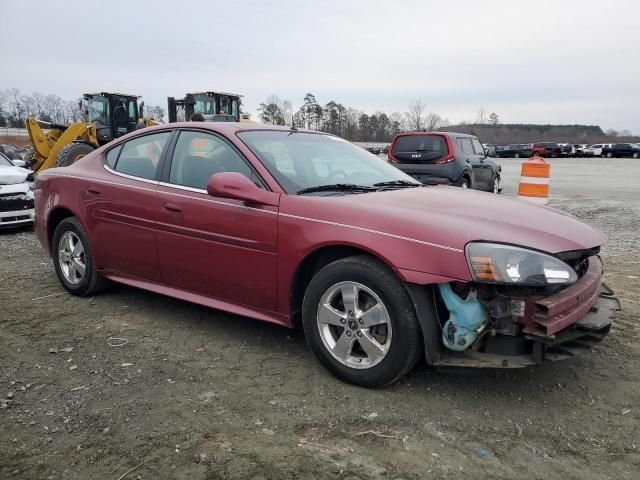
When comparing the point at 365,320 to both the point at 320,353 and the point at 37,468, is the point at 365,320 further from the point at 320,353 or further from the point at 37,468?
the point at 37,468

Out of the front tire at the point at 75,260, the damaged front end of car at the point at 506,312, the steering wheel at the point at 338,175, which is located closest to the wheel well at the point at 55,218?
the front tire at the point at 75,260

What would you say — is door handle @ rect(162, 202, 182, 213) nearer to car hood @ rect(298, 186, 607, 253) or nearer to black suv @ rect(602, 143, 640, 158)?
car hood @ rect(298, 186, 607, 253)

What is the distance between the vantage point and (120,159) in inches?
178

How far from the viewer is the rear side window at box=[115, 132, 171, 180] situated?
13.7 feet

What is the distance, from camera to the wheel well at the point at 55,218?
4.87 meters

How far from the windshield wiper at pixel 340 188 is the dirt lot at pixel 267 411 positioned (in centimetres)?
111

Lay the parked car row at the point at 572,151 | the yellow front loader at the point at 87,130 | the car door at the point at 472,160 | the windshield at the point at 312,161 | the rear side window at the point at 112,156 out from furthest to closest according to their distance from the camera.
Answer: the parked car row at the point at 572,151
the yellow front loader at the point at 87,130
the car door at the point at 472,160
the rear side window at the point at 112,156
the windshield at the point at 312,161

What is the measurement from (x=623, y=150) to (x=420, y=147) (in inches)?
1880

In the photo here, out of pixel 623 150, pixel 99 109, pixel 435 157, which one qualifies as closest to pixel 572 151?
pixel 623 150

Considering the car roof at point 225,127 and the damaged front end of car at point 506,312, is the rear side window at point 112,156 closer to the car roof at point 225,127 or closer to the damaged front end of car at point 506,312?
the car roof at point 225,127

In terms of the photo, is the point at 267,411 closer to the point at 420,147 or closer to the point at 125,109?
the point at 420,147

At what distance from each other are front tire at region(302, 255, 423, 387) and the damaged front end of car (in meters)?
0.12

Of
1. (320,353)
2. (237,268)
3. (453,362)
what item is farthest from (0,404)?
(453,362)

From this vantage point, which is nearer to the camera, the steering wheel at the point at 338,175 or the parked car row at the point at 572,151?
the steering wheel at the point at 338,175
